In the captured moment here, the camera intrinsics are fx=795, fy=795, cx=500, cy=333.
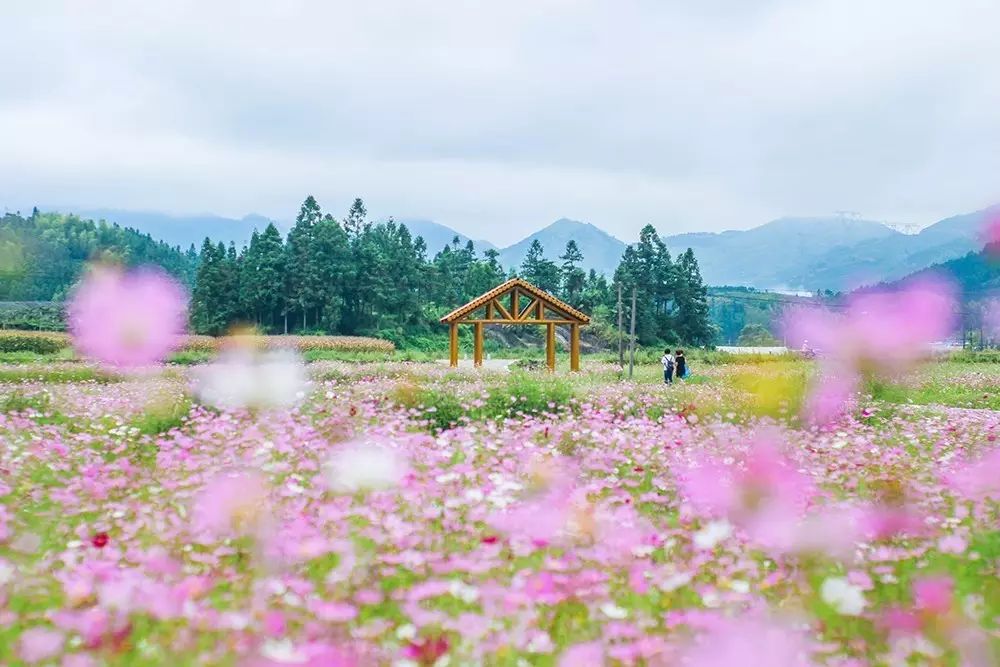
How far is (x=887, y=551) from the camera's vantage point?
143 inches

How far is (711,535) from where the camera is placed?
12.1 feet

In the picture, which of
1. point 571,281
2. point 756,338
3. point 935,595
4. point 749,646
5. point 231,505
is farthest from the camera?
point 756,338

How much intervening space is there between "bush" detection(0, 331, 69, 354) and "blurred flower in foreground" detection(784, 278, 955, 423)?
105 ft

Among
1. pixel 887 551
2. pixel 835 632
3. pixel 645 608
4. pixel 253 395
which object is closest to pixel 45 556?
pixel 645 608

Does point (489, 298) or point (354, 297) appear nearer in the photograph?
point (489, 298)

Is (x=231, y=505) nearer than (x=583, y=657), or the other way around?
(x=583, y=657)

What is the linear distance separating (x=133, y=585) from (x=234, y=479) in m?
1.58

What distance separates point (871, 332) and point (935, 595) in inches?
467

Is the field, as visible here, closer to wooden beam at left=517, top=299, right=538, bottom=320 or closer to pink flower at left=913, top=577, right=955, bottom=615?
pink flower at left=913, top=577, right=955, bottom=615

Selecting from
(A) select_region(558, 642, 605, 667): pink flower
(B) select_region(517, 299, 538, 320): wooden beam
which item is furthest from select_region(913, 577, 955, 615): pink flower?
(B) select_region(517, 299, 538, 320): wooden beam

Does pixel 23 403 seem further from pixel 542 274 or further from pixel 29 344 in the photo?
pixel 542 274

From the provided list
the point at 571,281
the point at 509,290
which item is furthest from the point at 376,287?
the point at 509,290

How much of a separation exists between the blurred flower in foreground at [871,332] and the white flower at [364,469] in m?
5.43

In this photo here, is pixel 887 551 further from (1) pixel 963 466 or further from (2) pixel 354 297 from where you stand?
(2) pixel 354 297
